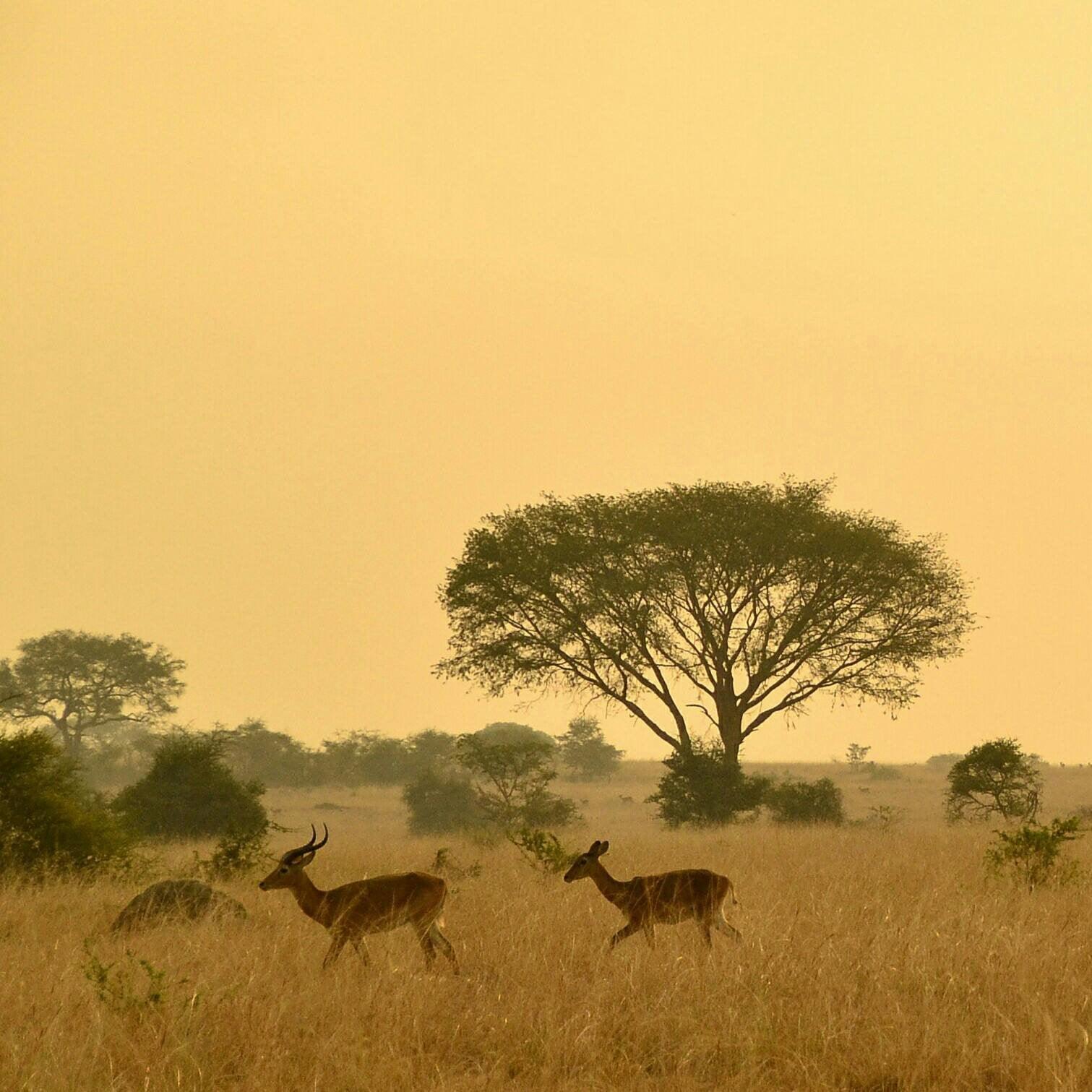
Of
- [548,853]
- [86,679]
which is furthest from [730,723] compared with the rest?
[86,679]

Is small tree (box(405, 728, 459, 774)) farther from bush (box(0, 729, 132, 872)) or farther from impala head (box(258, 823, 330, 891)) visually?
impala head (box(258, 823, 330, 891))

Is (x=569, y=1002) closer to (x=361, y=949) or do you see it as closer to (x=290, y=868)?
(x=361, y=949)

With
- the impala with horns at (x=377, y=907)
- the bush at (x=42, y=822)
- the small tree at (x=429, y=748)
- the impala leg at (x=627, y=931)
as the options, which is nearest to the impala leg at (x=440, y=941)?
the impala with horns at (x=377, y=907)

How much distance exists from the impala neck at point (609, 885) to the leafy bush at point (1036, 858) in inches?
248

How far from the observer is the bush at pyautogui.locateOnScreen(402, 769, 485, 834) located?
38.8 meters

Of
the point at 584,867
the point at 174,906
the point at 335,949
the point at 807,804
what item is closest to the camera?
the point at 335,949

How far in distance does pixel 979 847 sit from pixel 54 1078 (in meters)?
17.4

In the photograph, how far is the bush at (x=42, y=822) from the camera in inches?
678

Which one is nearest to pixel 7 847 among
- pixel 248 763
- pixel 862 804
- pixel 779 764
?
pixel 862 804

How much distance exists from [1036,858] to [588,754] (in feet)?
170

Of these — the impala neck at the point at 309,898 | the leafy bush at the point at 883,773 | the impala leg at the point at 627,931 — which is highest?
the leafy bush at the point at 883,773

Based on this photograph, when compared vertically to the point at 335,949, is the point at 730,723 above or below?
above

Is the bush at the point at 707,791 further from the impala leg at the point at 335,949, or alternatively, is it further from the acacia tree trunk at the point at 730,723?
the impala leg at the point at 335,949

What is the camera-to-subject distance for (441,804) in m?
39.6
